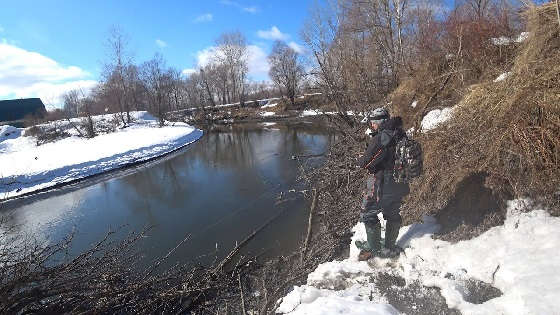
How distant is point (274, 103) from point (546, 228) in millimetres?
45829

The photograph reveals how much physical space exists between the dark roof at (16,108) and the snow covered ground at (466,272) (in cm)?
6117

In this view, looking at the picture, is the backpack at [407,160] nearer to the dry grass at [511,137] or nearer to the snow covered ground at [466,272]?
the snow covered ground at [466,272]

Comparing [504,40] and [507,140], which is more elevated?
[504,40]

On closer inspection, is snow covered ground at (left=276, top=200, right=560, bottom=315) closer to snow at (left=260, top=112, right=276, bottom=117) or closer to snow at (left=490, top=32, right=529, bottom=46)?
snow at (left=490, top=32, right=529, bottom=46)

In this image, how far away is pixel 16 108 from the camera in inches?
2213

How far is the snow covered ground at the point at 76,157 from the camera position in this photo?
589 inches

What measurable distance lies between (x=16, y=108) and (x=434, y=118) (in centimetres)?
6672

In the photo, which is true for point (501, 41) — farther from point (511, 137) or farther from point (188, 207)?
point (188, 207)

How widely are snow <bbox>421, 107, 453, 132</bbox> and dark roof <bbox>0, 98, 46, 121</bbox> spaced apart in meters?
59.7

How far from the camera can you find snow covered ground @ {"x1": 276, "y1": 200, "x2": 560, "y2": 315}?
3.00 metres

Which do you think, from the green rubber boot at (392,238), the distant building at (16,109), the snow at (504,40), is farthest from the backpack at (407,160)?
the distant building at (16,109)

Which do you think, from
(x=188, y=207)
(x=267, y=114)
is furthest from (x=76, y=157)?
(x=267, y=114)

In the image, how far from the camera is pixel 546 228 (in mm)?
3549

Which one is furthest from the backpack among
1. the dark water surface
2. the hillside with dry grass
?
the dark water surface
